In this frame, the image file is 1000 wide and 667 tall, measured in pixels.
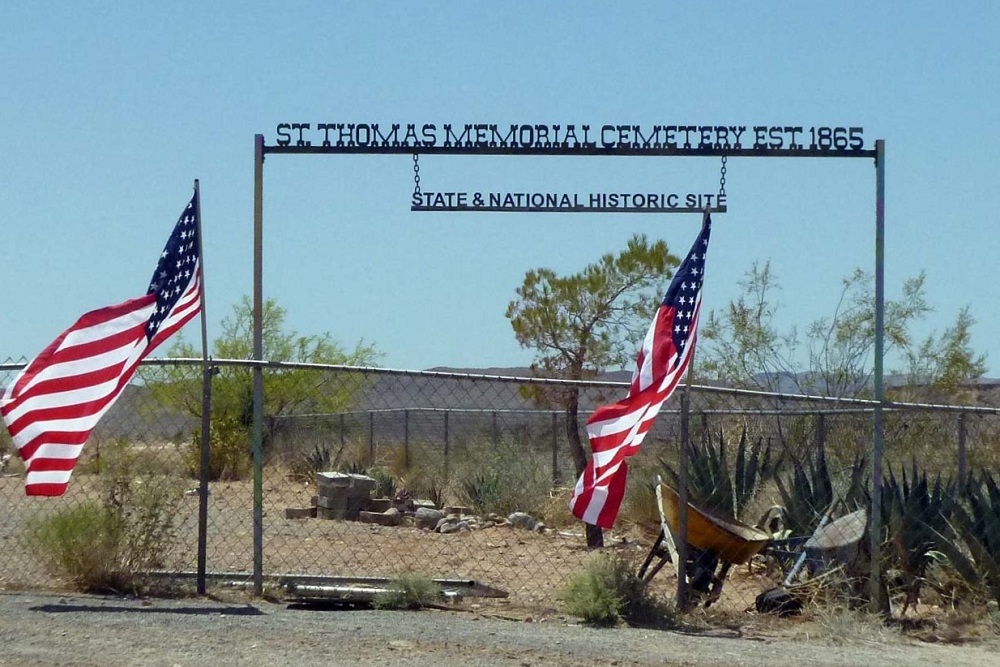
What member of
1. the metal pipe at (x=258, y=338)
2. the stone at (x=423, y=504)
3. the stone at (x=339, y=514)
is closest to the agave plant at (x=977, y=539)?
the metal pipe at (x=258, y=338)

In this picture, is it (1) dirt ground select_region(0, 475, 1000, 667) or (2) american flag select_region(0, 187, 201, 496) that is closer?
(1) dirt ground select_region(0, 475, 1000, 667)

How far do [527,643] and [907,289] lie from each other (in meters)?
18.2

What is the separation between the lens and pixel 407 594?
8.75m

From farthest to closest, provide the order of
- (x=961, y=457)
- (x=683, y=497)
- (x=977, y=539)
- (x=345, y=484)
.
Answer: (x=345, y=484)
(x=961, y=457)
(x=977, y=539)
(x=683, y=497)

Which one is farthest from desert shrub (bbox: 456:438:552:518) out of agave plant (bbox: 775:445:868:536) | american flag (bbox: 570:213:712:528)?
american flag (bbox: 570:213:712:528)

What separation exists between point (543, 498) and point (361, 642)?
9.69 meters

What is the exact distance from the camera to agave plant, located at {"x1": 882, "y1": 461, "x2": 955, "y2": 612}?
356 inches

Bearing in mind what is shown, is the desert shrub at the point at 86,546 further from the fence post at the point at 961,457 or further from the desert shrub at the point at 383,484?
the desert shrub at the point at 383,484

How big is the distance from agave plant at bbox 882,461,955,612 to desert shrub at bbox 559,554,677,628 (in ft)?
5.69

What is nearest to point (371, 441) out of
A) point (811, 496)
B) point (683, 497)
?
point (811, 496)

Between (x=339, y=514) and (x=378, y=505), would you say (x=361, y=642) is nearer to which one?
(x=339, y=514)

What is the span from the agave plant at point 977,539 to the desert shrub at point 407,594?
3484mm

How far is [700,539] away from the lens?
894 centimetres

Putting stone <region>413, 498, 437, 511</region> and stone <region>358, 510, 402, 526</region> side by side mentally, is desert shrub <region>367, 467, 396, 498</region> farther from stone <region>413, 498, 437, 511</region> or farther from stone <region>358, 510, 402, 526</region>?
stone <region>358, 510, 402, 526</region>
